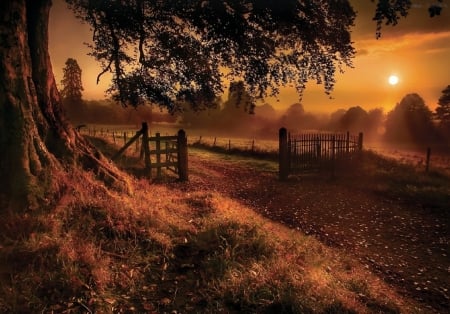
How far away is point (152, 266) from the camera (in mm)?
5934

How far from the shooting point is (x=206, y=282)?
559cm

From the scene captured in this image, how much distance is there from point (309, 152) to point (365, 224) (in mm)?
8218

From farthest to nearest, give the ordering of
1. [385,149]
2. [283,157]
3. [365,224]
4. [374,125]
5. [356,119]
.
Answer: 1. [374,125]
2. [356,119]
3. [385,149]
4. [283,157]
5. [365,224]

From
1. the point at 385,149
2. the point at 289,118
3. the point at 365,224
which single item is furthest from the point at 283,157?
the point at 289,118

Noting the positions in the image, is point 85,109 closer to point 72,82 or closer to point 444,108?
point 72,82

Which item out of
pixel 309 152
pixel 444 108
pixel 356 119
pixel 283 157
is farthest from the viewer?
pixel 356 119

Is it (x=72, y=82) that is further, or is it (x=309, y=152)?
(x=72, y=82)

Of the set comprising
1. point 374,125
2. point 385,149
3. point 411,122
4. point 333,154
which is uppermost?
point 411,122

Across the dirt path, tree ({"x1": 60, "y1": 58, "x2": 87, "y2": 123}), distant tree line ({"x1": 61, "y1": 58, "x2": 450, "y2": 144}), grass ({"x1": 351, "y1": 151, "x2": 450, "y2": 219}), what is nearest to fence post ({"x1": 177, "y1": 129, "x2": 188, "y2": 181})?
the dirt path

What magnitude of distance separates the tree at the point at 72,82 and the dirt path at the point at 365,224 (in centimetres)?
6361

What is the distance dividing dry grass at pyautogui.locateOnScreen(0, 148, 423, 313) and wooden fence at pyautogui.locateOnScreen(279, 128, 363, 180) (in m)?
11.0

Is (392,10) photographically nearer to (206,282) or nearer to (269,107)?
→ (206,282)

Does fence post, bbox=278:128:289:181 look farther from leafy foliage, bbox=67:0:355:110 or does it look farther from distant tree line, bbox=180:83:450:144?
distant tree line, bbox=180:83:450:144

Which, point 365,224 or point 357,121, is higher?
point 357,121
